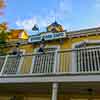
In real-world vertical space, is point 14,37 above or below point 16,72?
above

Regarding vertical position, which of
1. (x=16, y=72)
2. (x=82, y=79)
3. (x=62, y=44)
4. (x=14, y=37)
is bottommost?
(x=82, y=79)

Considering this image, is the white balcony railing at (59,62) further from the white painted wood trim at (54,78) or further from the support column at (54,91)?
the support column at (54,91)

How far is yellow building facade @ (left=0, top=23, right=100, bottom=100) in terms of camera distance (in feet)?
26.5

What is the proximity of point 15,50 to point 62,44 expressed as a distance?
319 cm

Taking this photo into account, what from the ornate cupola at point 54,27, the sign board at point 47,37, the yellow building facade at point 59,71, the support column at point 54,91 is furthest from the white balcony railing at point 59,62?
the ornate cupola at point 54,27

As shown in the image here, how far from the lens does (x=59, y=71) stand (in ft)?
28.9

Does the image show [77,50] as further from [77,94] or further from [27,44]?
[27,44]

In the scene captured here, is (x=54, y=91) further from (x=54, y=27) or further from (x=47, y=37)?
(x=54, y=27)

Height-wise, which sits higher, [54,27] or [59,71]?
[54,27]

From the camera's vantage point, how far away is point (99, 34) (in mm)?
11531

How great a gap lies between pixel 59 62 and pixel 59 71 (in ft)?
1.31

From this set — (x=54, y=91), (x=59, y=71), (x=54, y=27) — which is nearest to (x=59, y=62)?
(x=59, y=71)

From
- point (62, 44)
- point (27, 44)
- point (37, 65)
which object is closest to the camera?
point (37, 65)

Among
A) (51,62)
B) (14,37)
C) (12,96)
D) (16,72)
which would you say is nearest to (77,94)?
(51,62)
